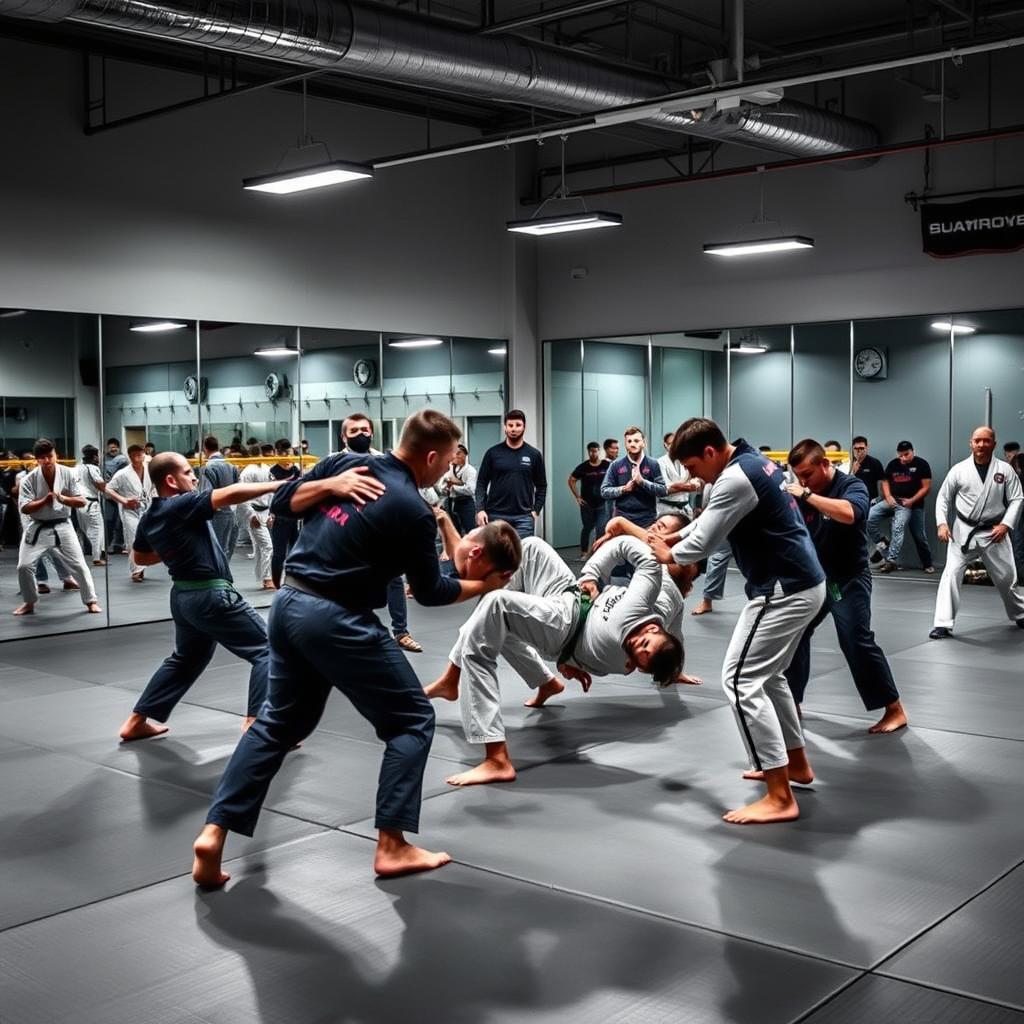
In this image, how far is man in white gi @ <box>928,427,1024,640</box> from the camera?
9.68m

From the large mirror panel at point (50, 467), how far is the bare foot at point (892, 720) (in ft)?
23.3

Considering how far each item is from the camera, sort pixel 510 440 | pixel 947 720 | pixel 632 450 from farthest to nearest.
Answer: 1. pixel 632 450
2. pixel 510 440
3. pixel 947 720

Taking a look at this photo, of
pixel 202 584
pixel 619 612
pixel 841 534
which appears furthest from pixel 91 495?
pixel 841 534

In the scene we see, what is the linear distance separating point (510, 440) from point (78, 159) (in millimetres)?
4920

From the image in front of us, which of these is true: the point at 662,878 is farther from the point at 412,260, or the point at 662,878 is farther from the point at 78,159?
the point at 412,260

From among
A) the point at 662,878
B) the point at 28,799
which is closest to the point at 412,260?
the point at 28,799

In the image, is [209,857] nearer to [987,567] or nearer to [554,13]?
[554,13]

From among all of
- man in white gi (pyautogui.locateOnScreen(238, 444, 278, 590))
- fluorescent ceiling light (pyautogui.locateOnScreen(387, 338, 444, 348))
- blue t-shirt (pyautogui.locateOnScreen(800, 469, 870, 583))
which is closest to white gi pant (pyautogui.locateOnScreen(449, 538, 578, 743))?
blue t-shirt (pyautogui.locateOnScreen(800, 469, 870, 583))

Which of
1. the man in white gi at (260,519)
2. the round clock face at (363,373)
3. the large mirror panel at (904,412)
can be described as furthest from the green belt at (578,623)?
the large mirror panel at (904,412)

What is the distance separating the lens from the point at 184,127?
1179cm

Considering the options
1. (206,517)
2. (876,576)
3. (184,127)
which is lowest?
(876,576)

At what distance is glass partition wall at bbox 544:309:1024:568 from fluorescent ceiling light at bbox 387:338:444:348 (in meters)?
2.20

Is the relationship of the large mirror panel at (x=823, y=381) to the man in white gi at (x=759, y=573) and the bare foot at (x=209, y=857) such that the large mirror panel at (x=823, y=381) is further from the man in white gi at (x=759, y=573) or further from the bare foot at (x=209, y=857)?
the bare foot at (x=209, y=857)

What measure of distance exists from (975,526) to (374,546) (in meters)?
7.00
